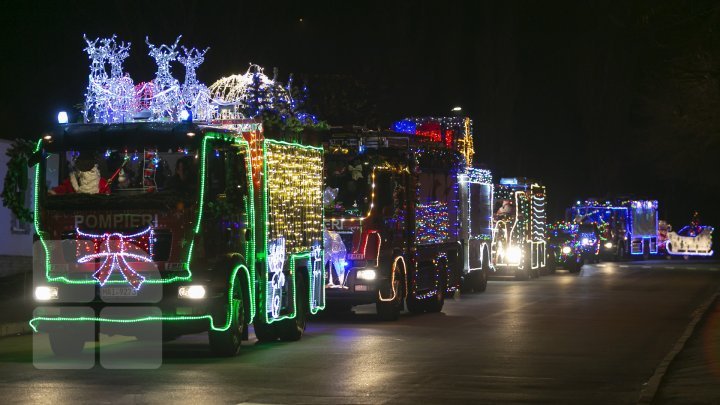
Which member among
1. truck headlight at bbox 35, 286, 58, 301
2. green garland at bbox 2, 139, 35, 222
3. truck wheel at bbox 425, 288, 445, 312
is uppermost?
green garland at bbox 2, 139, 35, 222

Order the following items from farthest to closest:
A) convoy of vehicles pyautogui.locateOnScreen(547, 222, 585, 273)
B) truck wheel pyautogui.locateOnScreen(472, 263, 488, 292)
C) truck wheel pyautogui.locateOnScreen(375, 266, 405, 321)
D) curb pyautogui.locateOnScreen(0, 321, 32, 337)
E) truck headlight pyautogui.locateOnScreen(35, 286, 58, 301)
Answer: convoy of vehicles pyautogui.locateOnScreen(547, 222, 585, 273) → truck wheel pyautogui.locateOnScreen(472, 263, 488, 292) → truck wheel pyautogui.locateOnScreen(375, 266, 405, 321) → curb pyautogui.locateOnScreen(0, 321, 32, 337) → truck headlight pyautogui.locateOnScreen(35, 286, 58, 301)

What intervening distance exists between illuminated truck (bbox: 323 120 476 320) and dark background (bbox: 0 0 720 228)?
4.64m

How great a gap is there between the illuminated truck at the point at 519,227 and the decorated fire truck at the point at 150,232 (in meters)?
21.5

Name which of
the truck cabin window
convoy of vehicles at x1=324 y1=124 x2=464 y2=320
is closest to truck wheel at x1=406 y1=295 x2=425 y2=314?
convoy of vehicles at x1=324 y1=124 x2=464 y2=320

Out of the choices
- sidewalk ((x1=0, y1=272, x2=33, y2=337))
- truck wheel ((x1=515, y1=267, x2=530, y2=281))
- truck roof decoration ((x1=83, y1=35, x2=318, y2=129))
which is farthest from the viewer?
truck wheel ((x1=515, y1=267, x2=530, y2=281))

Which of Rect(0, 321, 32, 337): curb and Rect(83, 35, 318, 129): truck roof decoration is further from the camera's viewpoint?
Rect(0, 321, 32, 337): curb

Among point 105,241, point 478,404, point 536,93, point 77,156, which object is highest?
point 536,93

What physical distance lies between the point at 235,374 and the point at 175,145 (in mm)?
3135

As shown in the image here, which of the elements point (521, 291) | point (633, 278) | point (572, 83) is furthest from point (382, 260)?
point (572, 83)

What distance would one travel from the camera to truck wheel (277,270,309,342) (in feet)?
63.2

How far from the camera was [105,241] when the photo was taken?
1644 cm

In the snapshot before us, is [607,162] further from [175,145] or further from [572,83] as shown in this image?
[175,145]

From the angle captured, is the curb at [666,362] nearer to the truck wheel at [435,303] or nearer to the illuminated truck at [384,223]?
the truck wheel at [435,303]

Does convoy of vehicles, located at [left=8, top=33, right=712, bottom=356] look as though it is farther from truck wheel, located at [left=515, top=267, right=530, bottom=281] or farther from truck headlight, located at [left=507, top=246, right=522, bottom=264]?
truck wheel, located at [left=515, top=267, right=530, bottom=281]
